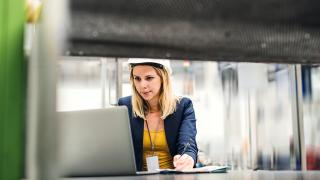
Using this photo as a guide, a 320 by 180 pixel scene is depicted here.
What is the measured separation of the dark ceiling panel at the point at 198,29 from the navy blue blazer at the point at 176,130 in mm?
1511

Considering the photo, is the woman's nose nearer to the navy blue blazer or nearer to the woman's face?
the woman's face

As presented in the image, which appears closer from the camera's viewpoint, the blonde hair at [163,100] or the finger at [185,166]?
the finger at [185,166]

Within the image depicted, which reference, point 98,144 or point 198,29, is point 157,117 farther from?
point 198,29

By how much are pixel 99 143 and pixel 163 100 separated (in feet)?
3.64

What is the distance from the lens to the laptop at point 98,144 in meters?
1.25

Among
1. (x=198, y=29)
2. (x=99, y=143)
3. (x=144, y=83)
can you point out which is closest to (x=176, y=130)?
(x=144, y=83)

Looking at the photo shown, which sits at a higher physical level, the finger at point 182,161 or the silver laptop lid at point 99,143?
the silver laptop lid at point 99,143

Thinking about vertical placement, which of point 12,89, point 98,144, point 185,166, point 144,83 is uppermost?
point 144,83

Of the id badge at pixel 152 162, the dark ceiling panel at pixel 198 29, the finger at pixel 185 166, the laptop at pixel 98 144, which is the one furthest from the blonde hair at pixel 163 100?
the dark ceiling panel at pixel 198 29

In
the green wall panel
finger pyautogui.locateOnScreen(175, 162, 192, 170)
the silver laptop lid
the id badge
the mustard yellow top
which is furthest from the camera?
the mustard yellow top

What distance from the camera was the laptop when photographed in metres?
1.25

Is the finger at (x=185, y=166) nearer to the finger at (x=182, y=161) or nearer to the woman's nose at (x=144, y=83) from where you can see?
the finger at (x=182, y=161)

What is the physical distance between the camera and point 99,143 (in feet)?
4.24

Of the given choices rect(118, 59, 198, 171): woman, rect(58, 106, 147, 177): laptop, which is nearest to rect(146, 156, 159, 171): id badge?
rect(118, 59, 198, 171): woman
